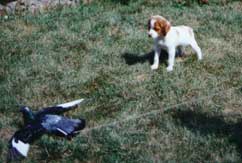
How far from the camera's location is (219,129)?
5.39m

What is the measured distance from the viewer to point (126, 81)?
6609 mm

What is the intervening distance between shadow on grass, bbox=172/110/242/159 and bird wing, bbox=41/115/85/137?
110cm

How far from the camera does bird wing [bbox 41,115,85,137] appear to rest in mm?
5410

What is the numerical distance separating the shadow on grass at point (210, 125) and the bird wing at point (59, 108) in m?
1.17

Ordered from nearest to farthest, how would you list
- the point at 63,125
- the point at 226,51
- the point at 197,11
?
the point at 63,125 → the point at 226,51 → the point at 197,11

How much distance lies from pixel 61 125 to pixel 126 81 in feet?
4.69

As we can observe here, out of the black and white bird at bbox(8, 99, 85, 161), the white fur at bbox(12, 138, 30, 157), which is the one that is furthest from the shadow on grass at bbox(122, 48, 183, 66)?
the white fur at bbox(12, 138, 30, 157)

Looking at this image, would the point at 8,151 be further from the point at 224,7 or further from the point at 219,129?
the point at 224,7

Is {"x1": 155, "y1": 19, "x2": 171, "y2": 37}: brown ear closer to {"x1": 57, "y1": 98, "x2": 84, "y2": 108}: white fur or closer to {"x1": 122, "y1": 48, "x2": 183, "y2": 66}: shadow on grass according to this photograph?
{"x1": 122, "y1": 48, "x2": 183, "y2": 66}: shadow on grass

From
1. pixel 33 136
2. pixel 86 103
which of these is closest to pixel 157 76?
pixel 86 103

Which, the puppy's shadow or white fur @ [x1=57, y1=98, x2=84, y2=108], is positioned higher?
white fur @ [x1=57, y1=98, x2=84, y2=108]

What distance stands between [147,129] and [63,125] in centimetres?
90

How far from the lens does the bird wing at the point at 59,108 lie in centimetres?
570

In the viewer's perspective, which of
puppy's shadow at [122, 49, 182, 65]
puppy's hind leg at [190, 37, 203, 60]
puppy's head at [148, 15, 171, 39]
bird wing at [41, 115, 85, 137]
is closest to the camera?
bird wing at [41, 115, 85, 137]
